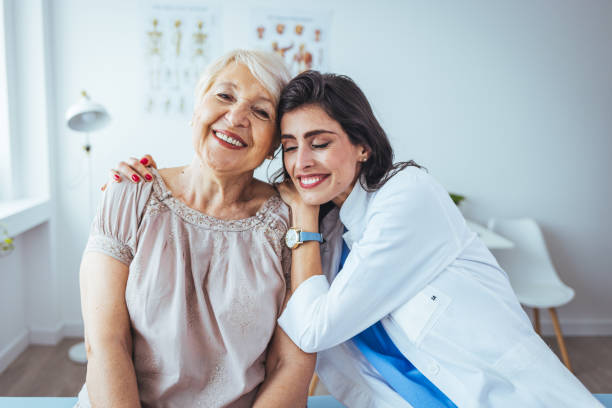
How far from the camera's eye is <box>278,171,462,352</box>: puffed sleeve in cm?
105

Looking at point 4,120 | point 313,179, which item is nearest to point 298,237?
point 313,179

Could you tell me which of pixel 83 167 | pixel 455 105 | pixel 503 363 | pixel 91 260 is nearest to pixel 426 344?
pixel 503 363

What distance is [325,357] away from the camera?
1.32 metres

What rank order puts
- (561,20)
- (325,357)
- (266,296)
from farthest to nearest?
(561,20)
(325,357)
(266,296)

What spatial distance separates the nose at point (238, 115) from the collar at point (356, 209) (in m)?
0.37

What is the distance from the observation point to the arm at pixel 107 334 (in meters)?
0.98

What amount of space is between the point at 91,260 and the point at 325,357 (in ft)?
2.44

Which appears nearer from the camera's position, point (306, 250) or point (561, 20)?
point (306, 250)

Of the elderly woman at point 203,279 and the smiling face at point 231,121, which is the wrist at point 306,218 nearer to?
the elderly woman at point 203,279

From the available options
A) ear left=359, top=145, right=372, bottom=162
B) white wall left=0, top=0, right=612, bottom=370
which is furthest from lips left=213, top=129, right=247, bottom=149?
white wall left=0, top=0, right=612, bottom=370

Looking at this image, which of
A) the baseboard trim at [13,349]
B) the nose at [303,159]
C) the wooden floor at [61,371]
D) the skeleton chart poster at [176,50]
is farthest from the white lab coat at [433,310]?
the baseboard trim at [13,349]

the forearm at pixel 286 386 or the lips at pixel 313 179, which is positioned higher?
the lips at pixel 313 179

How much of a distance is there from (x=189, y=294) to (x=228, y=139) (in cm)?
43

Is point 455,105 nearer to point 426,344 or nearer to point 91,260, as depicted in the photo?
point 426,344
